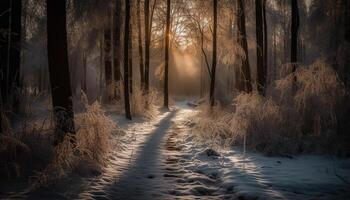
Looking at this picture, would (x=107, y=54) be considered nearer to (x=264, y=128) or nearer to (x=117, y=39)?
(x=117, y=39)

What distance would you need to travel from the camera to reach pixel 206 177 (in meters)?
6.50

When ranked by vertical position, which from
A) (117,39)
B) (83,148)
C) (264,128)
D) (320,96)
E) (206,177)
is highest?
(117,39)

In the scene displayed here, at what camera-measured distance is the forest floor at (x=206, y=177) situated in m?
5.34

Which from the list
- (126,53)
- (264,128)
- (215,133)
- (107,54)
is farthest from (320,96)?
(107,54)

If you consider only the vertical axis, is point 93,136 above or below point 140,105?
below

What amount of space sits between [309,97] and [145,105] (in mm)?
10106

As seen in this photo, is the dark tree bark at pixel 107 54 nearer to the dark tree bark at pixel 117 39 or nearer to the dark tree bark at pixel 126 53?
the dark tree bark at pixel 117 39

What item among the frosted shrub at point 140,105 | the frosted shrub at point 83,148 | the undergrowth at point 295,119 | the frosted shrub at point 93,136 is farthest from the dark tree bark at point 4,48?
the undergrowth at point 295,119

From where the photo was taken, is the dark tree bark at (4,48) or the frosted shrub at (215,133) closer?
the frosted shrub at (215,133)

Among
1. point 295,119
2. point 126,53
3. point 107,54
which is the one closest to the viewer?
point 295,119

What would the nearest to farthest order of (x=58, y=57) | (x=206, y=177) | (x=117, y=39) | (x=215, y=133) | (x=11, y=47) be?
(x=206, y=177) < (x=58, y=57) < (x=215, y=133) < (x=11, y=47) < (x=117, y=39)

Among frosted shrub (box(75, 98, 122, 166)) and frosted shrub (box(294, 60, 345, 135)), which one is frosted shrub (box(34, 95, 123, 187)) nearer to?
frosted shrub (box(75, 98, 122, 166))

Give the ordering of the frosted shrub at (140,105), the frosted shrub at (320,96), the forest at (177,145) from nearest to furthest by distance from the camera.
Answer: the forest at (177,145) < the frosted shrub at (320,96) < the frosted shrub at (140,105)

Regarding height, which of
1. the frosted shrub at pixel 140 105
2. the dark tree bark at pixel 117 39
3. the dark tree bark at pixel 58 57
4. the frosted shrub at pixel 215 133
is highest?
the dark tree bark at pixel 117 39
